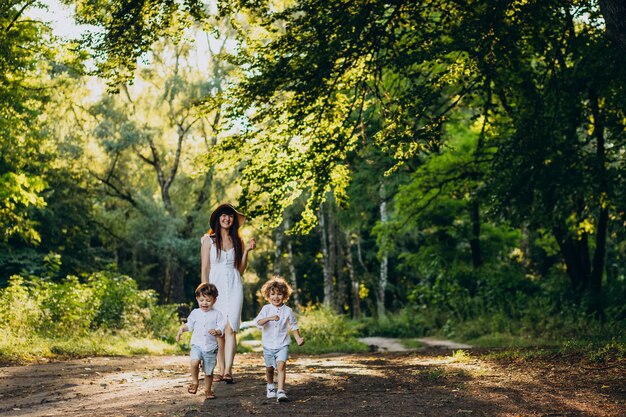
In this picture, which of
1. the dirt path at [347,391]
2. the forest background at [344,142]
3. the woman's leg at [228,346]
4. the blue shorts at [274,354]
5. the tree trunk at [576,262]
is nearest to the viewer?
the dirt path at [347,391]

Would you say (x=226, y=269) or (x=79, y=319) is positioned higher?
(x=226, y=269)

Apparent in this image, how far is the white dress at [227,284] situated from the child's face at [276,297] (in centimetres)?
126

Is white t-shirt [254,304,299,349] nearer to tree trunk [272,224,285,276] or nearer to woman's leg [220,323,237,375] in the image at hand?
woman's leg [220,323,237,375]

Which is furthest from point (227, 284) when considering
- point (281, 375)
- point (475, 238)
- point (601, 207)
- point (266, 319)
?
point (475, 238)

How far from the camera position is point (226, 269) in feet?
27.7

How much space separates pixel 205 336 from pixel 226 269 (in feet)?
4.32

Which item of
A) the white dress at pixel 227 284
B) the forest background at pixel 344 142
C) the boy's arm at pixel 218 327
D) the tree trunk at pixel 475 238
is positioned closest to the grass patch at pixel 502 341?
the forest background at pixel 344 142

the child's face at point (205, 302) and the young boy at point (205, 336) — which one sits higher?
the child's face at point (205, 302)

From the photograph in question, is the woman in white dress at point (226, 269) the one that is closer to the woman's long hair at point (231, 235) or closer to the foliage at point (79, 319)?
the woman's long hair at point (231, 235)

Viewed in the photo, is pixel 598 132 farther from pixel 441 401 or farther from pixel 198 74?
pixel 198 74

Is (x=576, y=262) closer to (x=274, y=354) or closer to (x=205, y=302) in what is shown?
(x=274, y=354)

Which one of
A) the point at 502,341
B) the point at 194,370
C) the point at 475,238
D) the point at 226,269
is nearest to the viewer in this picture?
the point at 194,370

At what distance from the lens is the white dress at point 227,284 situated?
8.35 m

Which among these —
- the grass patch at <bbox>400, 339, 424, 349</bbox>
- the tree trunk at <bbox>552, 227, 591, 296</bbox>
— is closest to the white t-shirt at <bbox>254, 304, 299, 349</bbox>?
the grass patch at <bbox>400, 339, 424, 349</bbox>
